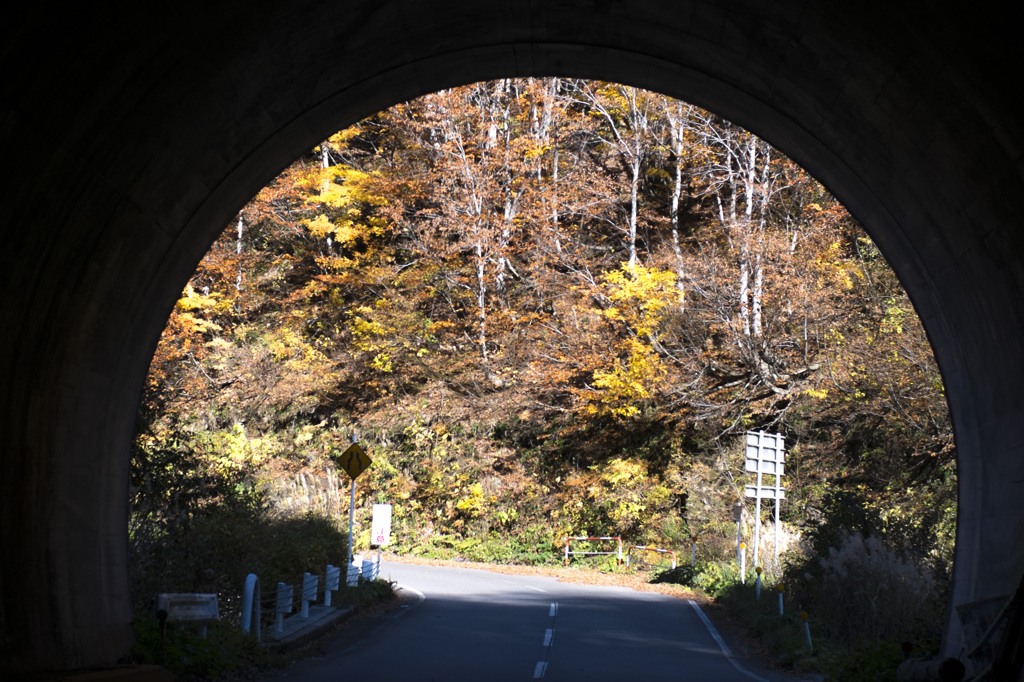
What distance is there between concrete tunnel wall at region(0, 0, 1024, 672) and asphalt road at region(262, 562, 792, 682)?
3.73 metres

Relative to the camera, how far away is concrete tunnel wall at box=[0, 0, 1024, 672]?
706cm

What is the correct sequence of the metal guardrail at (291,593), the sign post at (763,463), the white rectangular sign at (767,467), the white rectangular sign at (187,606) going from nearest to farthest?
the white rectangular sign at (187,606) < the metal guardrail at (291,593) < the sign post at (763,463) < the white rectangular sign at (767,467)

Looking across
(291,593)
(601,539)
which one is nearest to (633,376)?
(601,539)

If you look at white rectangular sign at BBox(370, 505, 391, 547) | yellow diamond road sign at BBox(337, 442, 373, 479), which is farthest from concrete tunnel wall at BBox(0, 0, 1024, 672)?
white rectangular sign at BBox(370, 505, 391, 547)

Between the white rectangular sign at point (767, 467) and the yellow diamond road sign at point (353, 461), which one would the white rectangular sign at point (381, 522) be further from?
the white rectangular sign at point (767, 467)

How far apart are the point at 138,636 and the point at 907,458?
20.1 meters

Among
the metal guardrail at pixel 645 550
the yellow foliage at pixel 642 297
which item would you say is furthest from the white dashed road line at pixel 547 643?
the yellow foliage at pixel 642 297

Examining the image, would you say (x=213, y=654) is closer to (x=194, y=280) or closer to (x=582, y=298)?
(x=582, y=298)

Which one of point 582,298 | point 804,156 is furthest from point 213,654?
point 582,298

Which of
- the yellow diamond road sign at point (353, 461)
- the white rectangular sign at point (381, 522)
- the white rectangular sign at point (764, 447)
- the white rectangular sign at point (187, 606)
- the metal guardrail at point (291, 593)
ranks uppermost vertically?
the white rectangular sign at point (764, 447)

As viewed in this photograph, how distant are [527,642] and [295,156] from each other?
7813 mm

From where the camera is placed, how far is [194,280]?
37.1m

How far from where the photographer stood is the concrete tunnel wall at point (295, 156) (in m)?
7.06

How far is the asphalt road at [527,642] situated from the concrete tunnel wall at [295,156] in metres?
3.73
